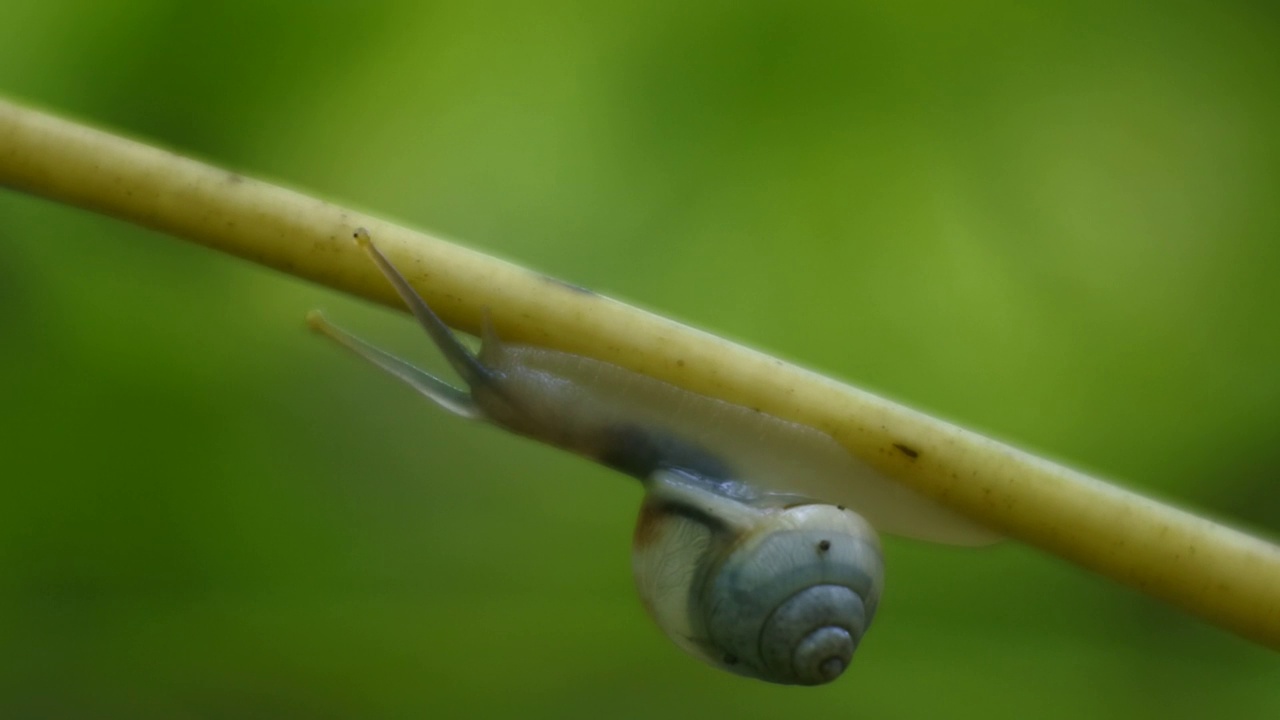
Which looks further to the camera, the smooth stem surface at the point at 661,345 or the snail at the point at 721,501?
the snail at the point at 721,501

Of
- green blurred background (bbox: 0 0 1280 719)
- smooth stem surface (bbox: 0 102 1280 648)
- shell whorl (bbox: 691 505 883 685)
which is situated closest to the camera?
smooth stem surface (bbox: 0 102 1280 648)

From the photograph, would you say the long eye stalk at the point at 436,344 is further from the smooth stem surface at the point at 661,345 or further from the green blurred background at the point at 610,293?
the green blurred background at the point at 610,293

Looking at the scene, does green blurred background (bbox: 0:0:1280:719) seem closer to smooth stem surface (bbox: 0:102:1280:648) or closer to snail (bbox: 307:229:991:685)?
snail (bbox: 307:229:991:685)

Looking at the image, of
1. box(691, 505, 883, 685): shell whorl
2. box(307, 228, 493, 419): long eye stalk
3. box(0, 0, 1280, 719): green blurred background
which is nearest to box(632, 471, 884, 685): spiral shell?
box(691, 505, 883, 685): shell whorl

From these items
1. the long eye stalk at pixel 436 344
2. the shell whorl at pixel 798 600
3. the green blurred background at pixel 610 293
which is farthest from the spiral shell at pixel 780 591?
the green blurred background at pixel 610 293

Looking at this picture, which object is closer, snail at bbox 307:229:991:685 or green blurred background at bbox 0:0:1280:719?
snail at bbox 307:229:991:685

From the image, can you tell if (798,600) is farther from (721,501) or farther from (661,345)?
(661,345)

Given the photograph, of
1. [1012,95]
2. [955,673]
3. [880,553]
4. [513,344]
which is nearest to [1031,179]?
[1012,95]
